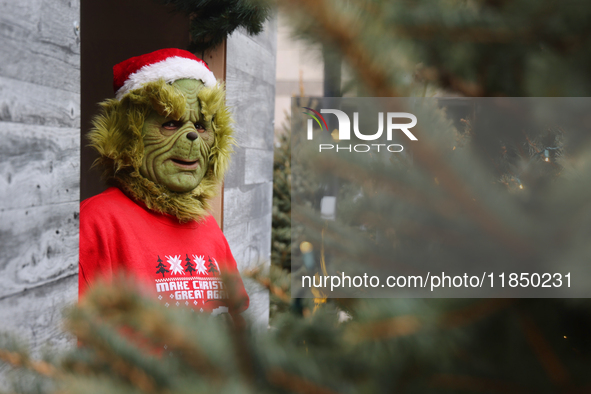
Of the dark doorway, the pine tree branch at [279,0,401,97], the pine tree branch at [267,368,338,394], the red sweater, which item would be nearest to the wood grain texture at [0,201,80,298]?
the red sweater

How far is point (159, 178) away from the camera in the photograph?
1.85 meters

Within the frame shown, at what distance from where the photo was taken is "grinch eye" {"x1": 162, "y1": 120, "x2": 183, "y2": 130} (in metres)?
1.88

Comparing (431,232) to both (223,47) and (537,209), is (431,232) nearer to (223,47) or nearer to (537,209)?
(537,209)

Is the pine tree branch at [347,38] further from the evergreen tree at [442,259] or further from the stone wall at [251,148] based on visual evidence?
the stone wall at [251,148]

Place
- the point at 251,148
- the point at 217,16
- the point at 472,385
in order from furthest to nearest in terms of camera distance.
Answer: the point at 251,148
the point at 217,16
the point at 472,385

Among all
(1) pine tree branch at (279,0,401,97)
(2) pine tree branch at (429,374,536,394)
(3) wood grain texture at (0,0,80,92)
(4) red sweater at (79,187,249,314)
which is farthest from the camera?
(4) red sweater at (79,187,249,314)

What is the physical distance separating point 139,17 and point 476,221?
3.51m

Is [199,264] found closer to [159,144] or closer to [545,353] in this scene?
[159,144]

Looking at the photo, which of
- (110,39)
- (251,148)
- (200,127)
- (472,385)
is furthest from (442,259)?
(110,39)

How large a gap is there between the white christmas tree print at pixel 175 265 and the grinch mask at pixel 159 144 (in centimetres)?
18

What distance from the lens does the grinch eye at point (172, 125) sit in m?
1.88

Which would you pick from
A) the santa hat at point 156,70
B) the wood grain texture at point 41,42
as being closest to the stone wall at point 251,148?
the santa hat at point 156,70

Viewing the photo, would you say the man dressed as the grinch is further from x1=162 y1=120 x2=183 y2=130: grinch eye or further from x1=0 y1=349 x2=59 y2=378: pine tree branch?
x1=0 y1=349 x2=59 y2=378: pine tree branch

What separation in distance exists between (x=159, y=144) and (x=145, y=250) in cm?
44
